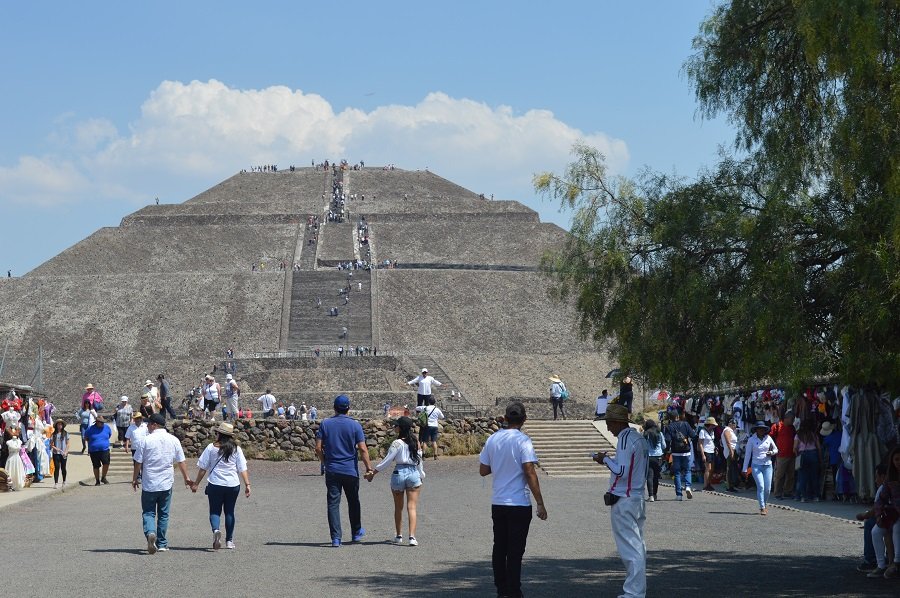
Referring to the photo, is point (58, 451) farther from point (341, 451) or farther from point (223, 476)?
point (341, 451)

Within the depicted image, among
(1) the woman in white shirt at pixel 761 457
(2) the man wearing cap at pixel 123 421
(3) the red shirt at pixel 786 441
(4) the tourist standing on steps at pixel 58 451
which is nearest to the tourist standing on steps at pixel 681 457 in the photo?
(3) the red shirt at pixel 786 441

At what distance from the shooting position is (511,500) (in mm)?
9898

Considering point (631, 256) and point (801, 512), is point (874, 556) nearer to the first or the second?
point (631, 256)

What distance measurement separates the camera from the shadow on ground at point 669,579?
10.5m

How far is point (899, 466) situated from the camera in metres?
11.5

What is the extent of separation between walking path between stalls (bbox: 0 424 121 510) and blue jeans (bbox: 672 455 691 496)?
1072 centimetres

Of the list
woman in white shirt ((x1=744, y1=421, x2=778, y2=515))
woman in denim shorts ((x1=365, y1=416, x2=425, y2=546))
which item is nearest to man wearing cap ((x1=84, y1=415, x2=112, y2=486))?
woman in denim shorts ((x1=365, y1=416, x2=425, y2=546))

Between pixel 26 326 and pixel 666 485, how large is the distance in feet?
152

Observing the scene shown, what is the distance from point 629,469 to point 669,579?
7.33 feet

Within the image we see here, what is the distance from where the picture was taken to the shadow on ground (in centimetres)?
1051

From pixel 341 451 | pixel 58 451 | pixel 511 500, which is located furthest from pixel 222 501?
Result: pixel 58 451

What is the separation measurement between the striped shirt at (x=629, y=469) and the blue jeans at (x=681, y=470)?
1185cm

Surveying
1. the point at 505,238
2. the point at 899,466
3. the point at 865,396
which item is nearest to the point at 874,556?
the point at 899,466

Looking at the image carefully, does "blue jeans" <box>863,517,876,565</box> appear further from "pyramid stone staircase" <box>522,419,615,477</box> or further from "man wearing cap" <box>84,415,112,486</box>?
"pyramid stone staircase" <box>522,419,615,477</box>
